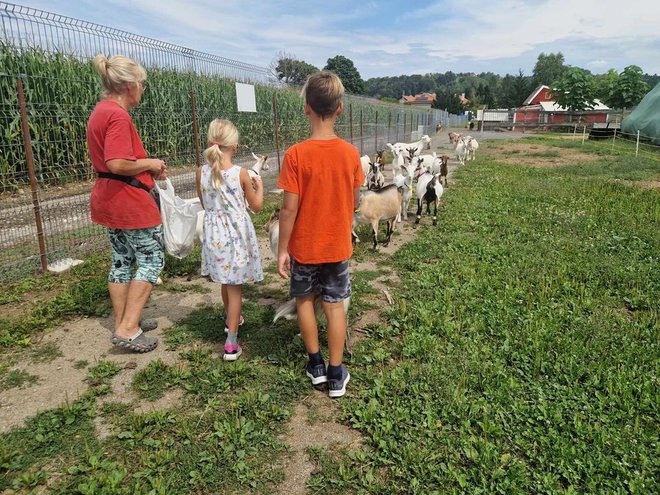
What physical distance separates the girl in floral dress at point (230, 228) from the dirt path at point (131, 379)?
0.75 m

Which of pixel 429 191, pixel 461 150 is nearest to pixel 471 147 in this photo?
pixel 461 150

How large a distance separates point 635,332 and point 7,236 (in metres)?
7.63

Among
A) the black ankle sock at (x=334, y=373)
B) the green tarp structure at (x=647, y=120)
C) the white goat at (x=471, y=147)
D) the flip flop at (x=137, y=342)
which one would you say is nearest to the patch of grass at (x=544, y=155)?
the white goat at (x=471, y=147)

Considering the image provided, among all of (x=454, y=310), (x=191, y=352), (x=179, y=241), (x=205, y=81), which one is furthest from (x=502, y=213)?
(x=205, y=81)

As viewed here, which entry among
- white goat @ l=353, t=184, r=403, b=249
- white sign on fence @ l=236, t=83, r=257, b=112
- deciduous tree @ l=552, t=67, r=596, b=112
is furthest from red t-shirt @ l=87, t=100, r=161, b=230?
deciduous tree @ l=552, t=67, r=596, b=112

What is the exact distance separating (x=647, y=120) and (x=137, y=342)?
1167 inches

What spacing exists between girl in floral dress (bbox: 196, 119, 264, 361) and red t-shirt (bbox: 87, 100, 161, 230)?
45cm

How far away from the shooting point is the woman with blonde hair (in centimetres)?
308

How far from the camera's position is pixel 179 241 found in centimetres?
466

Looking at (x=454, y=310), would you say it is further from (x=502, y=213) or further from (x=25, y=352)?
(x=502, y=213)

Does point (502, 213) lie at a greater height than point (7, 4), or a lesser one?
lesser

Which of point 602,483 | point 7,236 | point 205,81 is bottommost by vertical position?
point 602,483

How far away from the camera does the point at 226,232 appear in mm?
3414

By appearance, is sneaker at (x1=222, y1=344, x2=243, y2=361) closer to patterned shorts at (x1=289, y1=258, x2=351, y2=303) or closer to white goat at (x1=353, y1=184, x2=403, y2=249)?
patterned shorts at (x1=289, y1=258, x2=351, y2=303)
